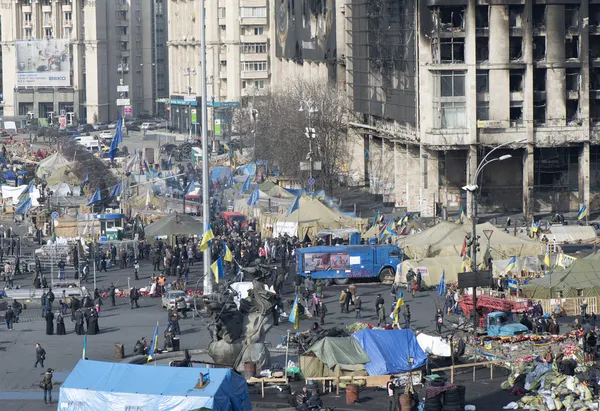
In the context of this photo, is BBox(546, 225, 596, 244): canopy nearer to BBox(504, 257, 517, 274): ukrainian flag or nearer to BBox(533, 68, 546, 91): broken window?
BBox(504, 257, 517, 274): ukrainian flag

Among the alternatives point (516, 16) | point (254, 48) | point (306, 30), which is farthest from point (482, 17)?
point (254, 48)

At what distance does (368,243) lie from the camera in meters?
73.0

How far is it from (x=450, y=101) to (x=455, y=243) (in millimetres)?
19693

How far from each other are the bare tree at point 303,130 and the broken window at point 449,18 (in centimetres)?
1360

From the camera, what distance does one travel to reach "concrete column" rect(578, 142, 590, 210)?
288 feet

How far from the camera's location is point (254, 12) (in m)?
155

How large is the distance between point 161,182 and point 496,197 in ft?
67.2

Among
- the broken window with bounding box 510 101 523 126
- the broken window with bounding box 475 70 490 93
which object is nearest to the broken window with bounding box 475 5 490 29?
the broken window with bounding box 475 70 490 93

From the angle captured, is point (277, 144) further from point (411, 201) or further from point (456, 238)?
point (456, 238)

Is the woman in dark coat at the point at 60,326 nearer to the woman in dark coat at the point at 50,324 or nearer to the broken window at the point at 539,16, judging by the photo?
the woman in dark coat at the point at 50,324

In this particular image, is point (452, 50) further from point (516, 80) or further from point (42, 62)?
point (42, 62)

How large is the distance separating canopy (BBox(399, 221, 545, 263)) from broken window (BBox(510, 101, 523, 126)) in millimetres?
17431

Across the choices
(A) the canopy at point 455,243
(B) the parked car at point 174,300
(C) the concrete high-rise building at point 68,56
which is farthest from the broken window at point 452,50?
(C) the concrete high-rise building at point 68,56

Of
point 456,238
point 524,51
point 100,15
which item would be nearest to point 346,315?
point 456,238
